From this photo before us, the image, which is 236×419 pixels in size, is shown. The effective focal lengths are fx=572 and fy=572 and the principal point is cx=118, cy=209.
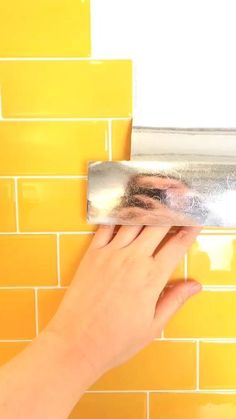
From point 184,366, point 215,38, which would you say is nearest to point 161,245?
point 184,366

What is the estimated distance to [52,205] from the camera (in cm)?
87

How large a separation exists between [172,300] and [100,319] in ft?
0.39

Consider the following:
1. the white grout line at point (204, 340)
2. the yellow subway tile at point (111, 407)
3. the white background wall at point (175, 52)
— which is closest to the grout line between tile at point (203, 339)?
the white grout line at point (204, 340)

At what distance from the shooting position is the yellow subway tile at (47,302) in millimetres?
898

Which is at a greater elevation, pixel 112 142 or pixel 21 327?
pixel 112 142

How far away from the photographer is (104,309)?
0.79 meters

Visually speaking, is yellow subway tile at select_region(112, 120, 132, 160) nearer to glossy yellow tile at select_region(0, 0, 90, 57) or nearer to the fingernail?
glossy yellow tile at select_region(0, 0, 90, 57)

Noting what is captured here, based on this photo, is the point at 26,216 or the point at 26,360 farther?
the point at 26,216

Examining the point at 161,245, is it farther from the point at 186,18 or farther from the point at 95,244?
the point at 186,18

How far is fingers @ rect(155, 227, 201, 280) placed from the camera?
32.4 inches

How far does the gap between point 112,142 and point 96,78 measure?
0.10 m

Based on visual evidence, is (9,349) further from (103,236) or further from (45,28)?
(45,28)

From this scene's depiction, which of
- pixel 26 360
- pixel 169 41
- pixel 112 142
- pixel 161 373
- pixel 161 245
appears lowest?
pixel 161 373

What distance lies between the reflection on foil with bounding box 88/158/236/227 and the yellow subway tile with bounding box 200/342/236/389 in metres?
0.22
